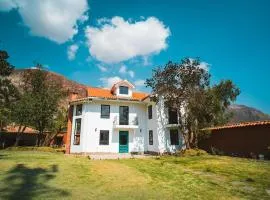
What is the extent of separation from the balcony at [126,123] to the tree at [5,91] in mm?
19779

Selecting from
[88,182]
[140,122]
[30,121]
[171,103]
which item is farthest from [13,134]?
[88,182]

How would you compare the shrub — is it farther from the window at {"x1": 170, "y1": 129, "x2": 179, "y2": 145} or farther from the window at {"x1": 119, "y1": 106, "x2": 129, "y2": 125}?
the window at {"x1": 119, "y1": 106, "x2": 129, "y2": 125}

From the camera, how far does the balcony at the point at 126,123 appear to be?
2905 cm

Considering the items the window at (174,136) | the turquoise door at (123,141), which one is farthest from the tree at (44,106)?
the window at (174,136)

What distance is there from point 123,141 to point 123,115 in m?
3.30

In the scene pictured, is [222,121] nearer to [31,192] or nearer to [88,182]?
[88,182]

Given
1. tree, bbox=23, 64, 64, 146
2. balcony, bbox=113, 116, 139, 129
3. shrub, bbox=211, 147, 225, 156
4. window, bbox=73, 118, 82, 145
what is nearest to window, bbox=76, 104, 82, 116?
window, bbox=73, 118, 82, 145

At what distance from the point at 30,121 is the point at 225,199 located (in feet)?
116

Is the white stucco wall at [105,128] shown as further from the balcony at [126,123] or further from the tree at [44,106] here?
the tree at [44,106]

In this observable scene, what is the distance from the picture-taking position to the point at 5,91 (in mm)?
37656

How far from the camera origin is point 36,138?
166 ft

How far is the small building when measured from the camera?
65.7ft

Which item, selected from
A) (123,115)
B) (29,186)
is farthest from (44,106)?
(29,186)

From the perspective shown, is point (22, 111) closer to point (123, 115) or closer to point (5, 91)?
point (5, 91)
